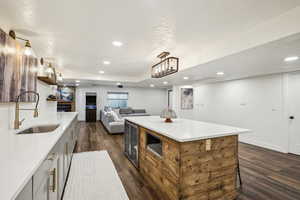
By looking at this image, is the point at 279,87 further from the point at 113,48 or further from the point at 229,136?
the point at 113,48

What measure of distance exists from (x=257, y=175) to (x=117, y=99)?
27.2 feet

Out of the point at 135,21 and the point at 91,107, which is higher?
the point at 135,21

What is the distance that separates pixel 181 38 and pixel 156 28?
0.60 metres

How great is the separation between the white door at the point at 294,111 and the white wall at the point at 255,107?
10 cm

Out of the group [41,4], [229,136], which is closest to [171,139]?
[229,136]

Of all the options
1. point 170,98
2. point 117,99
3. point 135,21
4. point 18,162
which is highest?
point 135,21

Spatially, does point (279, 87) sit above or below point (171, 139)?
above

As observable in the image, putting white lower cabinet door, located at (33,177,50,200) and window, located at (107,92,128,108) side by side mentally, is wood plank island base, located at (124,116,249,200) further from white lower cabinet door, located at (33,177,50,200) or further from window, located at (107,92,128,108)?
window, located at (107,92,128,108)

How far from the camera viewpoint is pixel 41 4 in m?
1.66

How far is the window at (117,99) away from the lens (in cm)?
936

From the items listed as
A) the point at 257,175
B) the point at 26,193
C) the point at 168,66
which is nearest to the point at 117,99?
the point at 168,66

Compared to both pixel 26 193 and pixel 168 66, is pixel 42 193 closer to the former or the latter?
pixel 26 193

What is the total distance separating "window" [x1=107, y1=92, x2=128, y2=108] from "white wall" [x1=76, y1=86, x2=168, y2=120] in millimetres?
215

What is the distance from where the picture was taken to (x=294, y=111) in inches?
152
